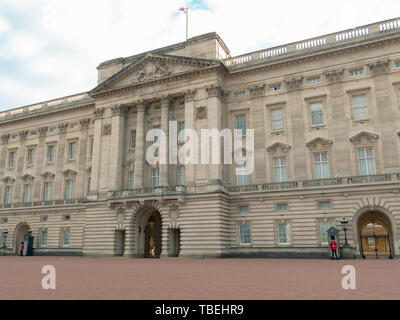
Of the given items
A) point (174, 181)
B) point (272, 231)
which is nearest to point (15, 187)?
point (174, 181)

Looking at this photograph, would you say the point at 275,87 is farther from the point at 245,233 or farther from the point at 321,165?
the point at 245,233

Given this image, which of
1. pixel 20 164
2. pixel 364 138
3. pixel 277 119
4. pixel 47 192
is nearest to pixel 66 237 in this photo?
pixel 47 192

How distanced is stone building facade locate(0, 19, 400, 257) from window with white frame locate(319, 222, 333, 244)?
0.31 feet

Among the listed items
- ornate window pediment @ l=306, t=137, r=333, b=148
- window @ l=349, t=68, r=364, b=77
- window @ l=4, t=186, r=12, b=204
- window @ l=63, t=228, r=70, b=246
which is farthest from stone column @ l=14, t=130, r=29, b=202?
window @ l=349, t=68, r=364, b=77

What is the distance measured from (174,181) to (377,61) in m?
24.4

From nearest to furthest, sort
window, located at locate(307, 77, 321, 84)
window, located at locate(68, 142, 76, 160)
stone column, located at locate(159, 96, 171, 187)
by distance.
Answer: window, located at locate(307, 77, 321, 84) < stone column, located at locate(159, 96, 171, 187) < window, located at locate(68, 142, 76, 160)

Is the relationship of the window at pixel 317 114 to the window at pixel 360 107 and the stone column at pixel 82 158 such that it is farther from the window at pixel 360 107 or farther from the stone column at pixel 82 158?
the stone column at pixel 82 158

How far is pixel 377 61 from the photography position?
34250 mm

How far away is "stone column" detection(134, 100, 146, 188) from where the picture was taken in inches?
1599

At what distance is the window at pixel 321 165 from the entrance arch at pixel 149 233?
18.3 m

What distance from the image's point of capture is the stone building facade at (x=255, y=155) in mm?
33250

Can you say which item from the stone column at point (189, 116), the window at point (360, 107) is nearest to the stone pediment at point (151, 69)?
the stone column at point (189, 116)

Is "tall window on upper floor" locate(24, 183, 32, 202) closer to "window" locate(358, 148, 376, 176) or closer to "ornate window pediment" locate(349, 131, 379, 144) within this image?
"ornate window pediment" locate(349, 131, 379, 144)
